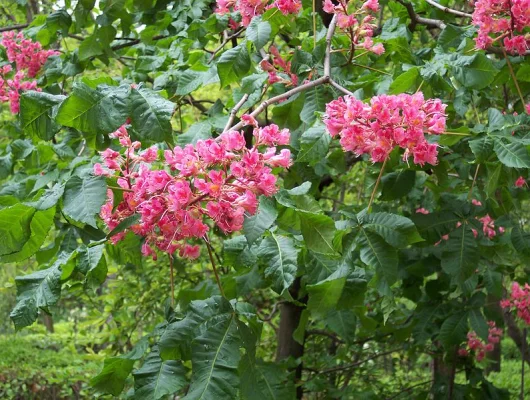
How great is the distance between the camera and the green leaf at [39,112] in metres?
1.79

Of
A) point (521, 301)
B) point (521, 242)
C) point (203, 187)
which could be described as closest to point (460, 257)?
point (521, 242)

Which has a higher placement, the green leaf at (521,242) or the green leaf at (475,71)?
the green leaf at (475,71)

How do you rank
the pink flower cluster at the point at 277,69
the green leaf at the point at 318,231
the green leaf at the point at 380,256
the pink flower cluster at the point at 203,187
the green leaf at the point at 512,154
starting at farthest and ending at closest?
the pink flower cluster at the point at 277,69 → the green leaf at the point at 512,154 → the green leaf at the point at 380,256 → the green leaf at the point at 318,231 → the pink flower cluster at the point at 203,187

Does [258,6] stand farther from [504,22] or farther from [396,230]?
[396,230]

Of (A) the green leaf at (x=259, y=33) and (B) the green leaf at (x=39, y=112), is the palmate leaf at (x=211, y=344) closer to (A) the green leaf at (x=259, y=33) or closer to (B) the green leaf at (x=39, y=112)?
(B) the green leaf at (x=39, y=112)

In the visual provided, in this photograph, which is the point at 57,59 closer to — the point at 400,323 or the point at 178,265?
the point at 178,265

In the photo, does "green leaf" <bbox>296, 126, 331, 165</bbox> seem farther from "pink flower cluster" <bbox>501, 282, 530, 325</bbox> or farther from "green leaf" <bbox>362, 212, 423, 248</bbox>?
"pink flower cluster" <bbox>501, 282, 530, 325</bbox>

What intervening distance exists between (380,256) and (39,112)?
0.98 m

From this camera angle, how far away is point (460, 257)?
2.41 meters

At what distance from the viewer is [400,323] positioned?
149 inches

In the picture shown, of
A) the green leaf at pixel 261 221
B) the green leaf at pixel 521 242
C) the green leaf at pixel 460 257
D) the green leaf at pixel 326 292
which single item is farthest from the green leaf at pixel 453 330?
the green leaf at pixel 261 221

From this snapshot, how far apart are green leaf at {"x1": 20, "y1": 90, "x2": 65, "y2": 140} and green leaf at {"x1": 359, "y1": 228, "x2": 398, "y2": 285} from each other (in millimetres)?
876

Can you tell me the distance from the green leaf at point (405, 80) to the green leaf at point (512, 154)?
377 millimetres

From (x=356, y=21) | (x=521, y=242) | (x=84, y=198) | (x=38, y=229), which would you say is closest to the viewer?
(x=84, y=198)
